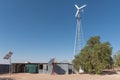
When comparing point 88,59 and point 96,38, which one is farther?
point 96,38

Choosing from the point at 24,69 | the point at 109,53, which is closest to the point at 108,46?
the point at 109,53

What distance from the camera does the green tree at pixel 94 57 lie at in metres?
39.8

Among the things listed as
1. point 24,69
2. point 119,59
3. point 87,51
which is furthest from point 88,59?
point 119,59

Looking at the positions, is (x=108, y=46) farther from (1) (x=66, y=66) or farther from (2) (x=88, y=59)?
(1) (x=66, y=66)

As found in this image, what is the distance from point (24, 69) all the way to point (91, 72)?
15786 millimetres

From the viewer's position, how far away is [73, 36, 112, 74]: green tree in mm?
39812

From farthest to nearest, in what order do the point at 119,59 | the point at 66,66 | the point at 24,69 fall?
1. the point at 119,59
2. the point at 24,69
3. the point at 66,66

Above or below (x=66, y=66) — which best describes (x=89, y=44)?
above

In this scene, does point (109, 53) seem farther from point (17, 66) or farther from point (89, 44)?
point (17, 66)

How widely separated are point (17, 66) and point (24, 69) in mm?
1811

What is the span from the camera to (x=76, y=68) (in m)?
42.3

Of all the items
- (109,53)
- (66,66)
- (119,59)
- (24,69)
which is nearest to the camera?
(66,66)

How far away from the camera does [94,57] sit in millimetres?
39969

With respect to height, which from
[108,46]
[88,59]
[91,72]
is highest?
[108,46]
